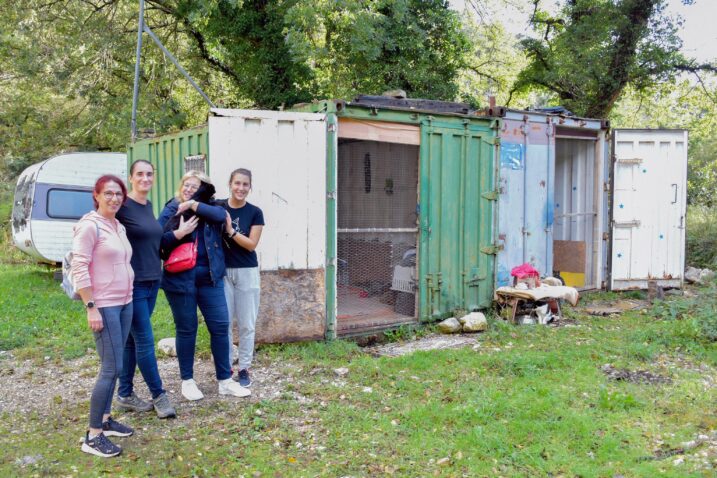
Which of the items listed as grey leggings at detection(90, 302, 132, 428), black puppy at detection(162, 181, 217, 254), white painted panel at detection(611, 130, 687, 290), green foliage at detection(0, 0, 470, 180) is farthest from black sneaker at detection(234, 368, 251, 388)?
green foliage at detection(0, 0, 470, 180)

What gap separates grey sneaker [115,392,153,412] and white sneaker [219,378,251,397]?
600 mm

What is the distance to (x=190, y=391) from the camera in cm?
481

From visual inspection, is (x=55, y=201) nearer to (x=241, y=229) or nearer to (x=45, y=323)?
(x=45, y=323)

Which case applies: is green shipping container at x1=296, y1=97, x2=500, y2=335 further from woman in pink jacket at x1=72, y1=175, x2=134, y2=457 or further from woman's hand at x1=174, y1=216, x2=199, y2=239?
woman in pink jacket at x1=72, y1=175, x2=134, y2=457

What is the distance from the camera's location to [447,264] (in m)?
7.44

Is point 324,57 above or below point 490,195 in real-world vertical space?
above

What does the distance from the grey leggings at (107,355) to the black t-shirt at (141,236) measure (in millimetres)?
361

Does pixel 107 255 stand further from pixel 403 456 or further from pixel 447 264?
pixel 447 264

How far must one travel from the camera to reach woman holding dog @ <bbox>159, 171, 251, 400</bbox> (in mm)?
4465

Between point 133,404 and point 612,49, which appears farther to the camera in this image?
point 612,49

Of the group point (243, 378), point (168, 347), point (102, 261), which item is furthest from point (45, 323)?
point (102, 261)

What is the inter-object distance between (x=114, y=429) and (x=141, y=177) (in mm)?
1730

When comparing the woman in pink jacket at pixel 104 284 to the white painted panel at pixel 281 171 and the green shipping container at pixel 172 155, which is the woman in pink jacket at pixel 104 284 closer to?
the white painted panel at pixel 281 171

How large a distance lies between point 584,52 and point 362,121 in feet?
28.6
